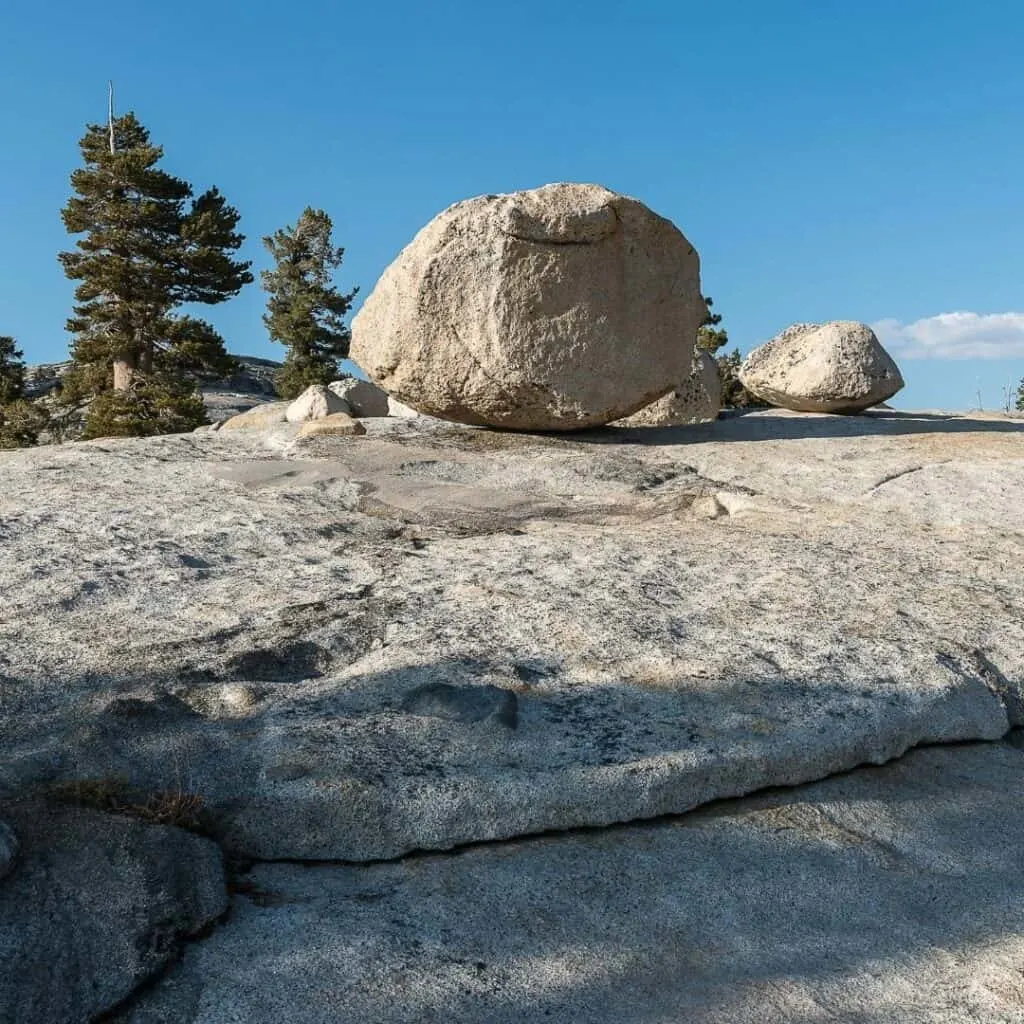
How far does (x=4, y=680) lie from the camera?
4.43 metres

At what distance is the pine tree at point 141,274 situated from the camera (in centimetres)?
2883

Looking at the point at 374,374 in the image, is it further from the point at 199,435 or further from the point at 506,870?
the point at 506,870

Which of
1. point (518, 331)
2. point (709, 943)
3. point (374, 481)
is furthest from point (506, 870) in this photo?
point (518, 331)

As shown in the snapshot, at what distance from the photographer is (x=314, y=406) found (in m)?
12.7

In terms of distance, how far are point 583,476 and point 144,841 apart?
17.9ft

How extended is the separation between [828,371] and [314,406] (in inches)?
256

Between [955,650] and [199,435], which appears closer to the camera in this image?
[955,650]

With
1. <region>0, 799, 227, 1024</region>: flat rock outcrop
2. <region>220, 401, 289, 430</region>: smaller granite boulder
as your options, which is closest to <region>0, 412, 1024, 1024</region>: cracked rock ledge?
<region>0, 799, 227, 1024</region>: flat rock outcrop

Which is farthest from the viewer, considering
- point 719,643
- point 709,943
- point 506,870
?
point 719,643

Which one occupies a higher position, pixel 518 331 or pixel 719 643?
pixel 518 331

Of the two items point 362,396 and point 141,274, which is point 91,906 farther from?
point 141,274

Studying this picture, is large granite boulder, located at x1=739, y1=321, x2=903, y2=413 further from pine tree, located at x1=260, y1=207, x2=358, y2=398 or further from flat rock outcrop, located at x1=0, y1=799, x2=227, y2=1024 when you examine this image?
pine tree, located at x1=260, y1=207, x2=358, y2=398

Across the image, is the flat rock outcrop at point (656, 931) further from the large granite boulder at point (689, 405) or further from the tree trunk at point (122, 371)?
the tree trunk at point (122, 371)

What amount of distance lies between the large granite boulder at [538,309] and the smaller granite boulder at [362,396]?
18.5 feet
